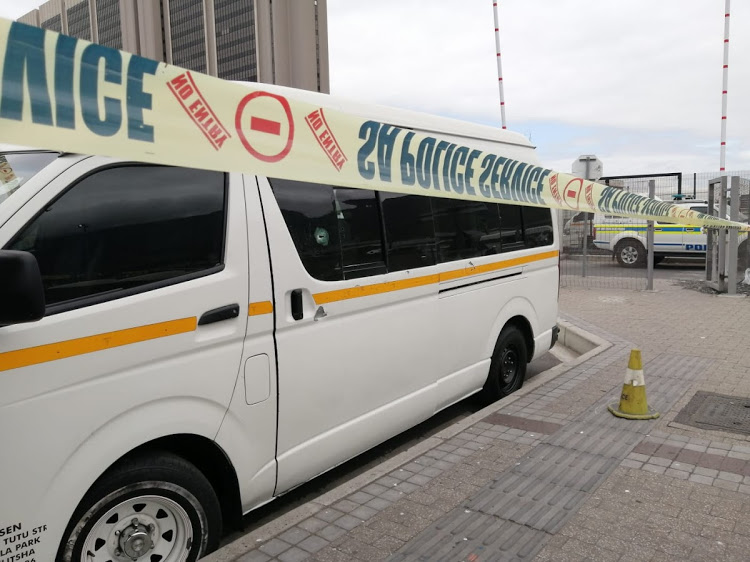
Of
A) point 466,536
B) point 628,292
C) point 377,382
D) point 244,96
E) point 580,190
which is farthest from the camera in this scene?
point 628,292

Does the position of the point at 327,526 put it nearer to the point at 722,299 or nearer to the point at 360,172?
the point at 360,172

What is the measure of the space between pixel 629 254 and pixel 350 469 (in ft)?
49.1

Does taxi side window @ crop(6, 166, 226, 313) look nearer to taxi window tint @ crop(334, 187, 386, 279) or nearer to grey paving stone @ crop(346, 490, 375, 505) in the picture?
taxi window tint @ crop(334, 187, 386, 279)

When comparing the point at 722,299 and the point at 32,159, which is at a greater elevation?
the point at 32,159

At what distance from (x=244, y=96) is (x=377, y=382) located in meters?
2.13

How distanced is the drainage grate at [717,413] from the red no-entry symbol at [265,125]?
153 inches

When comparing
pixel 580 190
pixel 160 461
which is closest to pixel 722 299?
pixel 580 190

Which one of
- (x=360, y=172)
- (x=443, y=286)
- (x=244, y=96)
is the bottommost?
(x=443, y=286)

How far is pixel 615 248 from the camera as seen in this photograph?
1709cm

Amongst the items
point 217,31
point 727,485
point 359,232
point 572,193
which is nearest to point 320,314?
point 359,232

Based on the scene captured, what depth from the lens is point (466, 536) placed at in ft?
9.55

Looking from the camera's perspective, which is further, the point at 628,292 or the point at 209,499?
the point at 628,292

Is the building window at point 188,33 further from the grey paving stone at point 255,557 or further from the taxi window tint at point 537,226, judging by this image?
the grey paving stone at point 255,557

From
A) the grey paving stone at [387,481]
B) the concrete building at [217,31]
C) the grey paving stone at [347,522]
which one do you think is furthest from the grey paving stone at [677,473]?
the concrete building at [217,31]
